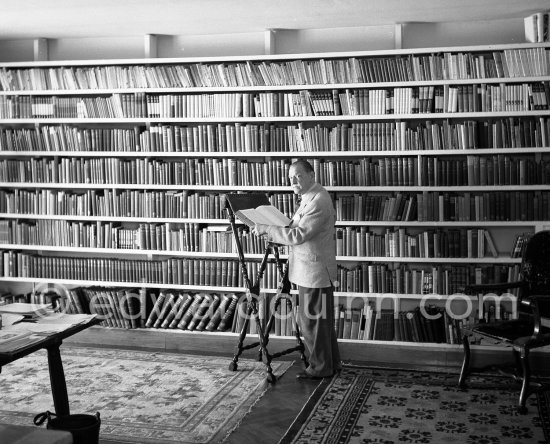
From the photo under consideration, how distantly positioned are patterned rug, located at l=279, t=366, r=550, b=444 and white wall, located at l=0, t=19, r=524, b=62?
9.62ft

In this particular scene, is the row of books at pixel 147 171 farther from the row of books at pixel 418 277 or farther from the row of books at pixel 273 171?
the row of books at pixel 418 277

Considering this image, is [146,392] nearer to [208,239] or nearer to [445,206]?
[208,239]

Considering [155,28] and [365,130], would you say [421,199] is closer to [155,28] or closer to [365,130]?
[365,130]

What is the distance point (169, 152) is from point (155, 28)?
1.14 m

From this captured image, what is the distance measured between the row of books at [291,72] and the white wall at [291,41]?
25 cm

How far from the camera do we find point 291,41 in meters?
7.05

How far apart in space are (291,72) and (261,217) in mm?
1594

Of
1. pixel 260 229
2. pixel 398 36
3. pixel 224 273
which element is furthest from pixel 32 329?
pixel 398 36

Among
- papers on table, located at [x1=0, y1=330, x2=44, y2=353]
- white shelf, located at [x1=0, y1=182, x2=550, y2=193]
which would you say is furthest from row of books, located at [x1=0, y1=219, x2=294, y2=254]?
papers on table, located at [x1=0, y1=330, x2=44, y2=353]

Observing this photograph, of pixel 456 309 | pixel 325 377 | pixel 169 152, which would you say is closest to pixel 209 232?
pixel 169 152

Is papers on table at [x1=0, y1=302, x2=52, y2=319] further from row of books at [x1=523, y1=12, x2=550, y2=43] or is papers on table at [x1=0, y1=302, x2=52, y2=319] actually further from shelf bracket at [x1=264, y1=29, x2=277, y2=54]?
row of books at [x1=523, y1=12, x2=550, y2=43]

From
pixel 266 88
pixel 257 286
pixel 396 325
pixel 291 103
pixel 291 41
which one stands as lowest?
pixel 396 325

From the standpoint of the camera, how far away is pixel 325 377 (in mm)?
5973

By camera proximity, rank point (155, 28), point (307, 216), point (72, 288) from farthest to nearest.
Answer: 1. point (72, 288)
2. point (155, 28)
3. point (307, 216)
